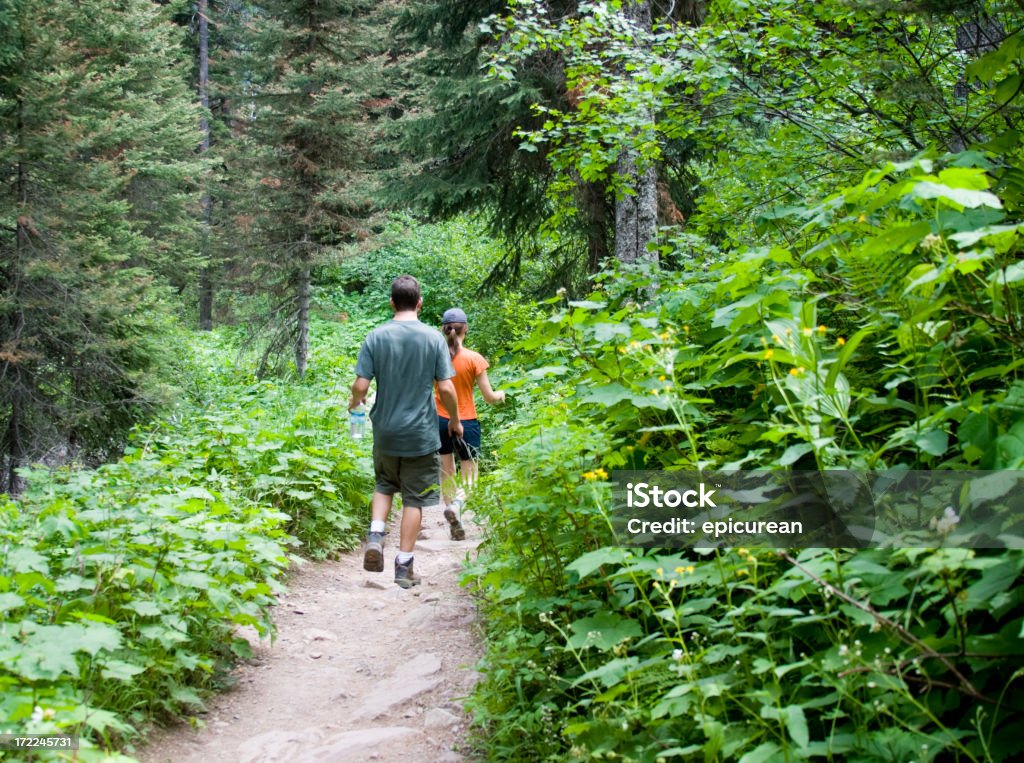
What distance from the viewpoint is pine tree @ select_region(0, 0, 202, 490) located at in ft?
31.9

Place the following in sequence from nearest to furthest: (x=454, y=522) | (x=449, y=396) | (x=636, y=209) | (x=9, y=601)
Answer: (x=9, y=601) → (x=449, y=396) → (x=454, y=522) → (x=636, y=209)

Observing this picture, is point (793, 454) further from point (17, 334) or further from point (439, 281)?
point (439, 281)

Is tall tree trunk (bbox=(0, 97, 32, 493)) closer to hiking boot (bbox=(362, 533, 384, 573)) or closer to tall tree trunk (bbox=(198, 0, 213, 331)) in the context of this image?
hiking boot (bbox=(362, 533, 384, 573))

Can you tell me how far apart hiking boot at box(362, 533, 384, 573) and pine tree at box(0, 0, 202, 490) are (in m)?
5.65

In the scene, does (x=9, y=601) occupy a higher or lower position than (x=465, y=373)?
lower

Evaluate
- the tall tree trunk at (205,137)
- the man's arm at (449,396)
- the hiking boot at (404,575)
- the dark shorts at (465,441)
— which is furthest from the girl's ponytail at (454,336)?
the tall tree trunk at (205,137)

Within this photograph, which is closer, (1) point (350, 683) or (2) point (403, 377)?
(1) point (350, 683)

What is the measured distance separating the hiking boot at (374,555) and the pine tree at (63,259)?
5.65m

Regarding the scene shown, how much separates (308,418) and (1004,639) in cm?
832

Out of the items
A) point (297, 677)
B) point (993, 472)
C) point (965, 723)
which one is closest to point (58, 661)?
point (297, 677)

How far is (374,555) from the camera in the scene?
6332mm

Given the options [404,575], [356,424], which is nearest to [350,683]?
[404,575]

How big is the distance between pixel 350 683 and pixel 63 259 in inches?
307

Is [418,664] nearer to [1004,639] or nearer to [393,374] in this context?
[393,374]
